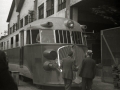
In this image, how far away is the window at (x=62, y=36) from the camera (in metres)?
11.2

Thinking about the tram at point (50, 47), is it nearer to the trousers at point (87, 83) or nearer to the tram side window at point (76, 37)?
the tram side window at point (76, 37)

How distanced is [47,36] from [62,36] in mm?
709

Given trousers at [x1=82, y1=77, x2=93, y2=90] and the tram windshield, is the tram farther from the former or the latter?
trousers at [x1=82, y1=77, x2=93, y2=90]

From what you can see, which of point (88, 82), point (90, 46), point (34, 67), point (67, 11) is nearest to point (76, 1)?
point (67, 11)

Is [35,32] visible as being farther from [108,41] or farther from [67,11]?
[67,11]

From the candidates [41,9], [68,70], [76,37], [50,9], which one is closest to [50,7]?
[50,9]

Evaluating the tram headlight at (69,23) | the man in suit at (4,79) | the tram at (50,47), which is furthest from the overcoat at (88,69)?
the man in suit at (4,79)

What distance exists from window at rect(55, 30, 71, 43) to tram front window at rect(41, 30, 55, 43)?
0.25 metres

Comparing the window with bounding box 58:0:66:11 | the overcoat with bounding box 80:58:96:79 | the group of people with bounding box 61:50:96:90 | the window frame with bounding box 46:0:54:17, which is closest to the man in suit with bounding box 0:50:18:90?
the group of people with bounding box 61:50:96:90

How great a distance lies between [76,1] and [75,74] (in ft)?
33.0

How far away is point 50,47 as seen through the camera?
10789 mm

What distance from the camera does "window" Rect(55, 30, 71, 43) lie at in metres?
11.2

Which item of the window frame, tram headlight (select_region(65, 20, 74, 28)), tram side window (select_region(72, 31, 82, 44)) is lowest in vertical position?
tram side window (select_region(72, 31, 82, 44))

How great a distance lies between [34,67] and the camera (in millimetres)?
11297
